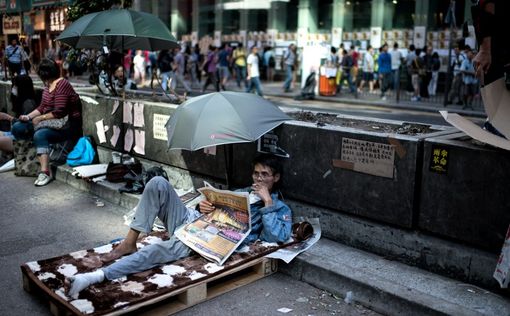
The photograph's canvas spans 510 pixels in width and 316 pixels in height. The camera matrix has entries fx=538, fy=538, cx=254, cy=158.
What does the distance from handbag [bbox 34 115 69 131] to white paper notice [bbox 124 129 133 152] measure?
0.99m

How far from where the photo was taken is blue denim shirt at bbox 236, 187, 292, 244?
4574mm

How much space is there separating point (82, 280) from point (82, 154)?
4347 millimetres

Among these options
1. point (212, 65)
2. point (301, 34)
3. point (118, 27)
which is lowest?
point (212, 65)

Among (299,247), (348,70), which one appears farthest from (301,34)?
(299,247)

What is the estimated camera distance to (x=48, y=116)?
7.41m

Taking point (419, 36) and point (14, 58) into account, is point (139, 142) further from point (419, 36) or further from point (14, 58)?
point (419, 36)

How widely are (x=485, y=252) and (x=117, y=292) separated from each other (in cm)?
265

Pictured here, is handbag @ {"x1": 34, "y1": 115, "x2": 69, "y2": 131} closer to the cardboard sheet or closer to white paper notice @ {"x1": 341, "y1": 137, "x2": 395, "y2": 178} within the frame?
white paper notice @ {"x1": 341, "y1": 137, "x2": 395, "y2": 178}

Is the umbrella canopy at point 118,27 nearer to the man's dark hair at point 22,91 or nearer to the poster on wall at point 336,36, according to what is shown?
the man's dark hair at point 22,91

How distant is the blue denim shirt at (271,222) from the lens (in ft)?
15.0

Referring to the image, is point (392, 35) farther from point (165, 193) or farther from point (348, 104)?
point (165, 193)

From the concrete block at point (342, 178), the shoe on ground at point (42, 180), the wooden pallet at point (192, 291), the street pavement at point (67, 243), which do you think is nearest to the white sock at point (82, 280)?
the wooden pallet at point (192, 291)

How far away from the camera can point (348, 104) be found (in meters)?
18.3

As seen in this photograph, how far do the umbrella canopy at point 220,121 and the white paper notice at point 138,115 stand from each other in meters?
2.16
